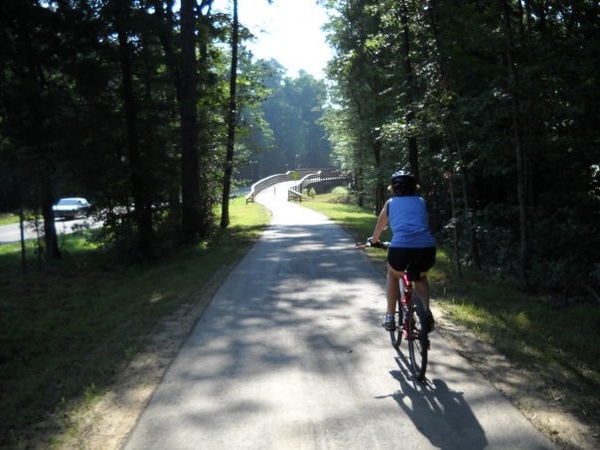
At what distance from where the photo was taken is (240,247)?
16156mm

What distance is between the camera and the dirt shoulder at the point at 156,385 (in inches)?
163

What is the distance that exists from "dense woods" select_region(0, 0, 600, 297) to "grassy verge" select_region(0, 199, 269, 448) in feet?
6.91

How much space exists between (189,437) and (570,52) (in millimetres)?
7761

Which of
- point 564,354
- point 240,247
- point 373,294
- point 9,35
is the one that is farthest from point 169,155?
point 564,354

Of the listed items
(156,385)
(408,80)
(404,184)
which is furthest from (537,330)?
(408,80)

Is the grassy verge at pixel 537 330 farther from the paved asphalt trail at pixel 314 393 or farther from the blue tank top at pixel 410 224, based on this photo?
the blue tank top at pixel 410 224

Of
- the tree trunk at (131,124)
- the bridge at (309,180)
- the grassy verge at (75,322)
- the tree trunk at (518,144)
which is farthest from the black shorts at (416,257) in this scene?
the bridge at (309,180)

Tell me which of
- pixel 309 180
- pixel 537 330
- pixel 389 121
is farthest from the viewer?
pixel 309 180

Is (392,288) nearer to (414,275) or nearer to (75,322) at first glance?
(414,275)

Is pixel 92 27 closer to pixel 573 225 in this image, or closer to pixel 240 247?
pixel 240 247

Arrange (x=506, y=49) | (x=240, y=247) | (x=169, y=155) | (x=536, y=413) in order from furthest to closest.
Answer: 1. (x=169, y=155)
2. (x=240, y=247)
3. (x=506, y=49)
4. (x=536, y=413)

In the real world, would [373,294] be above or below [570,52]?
below

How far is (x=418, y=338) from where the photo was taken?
5328mm

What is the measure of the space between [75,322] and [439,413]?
22.7ft
